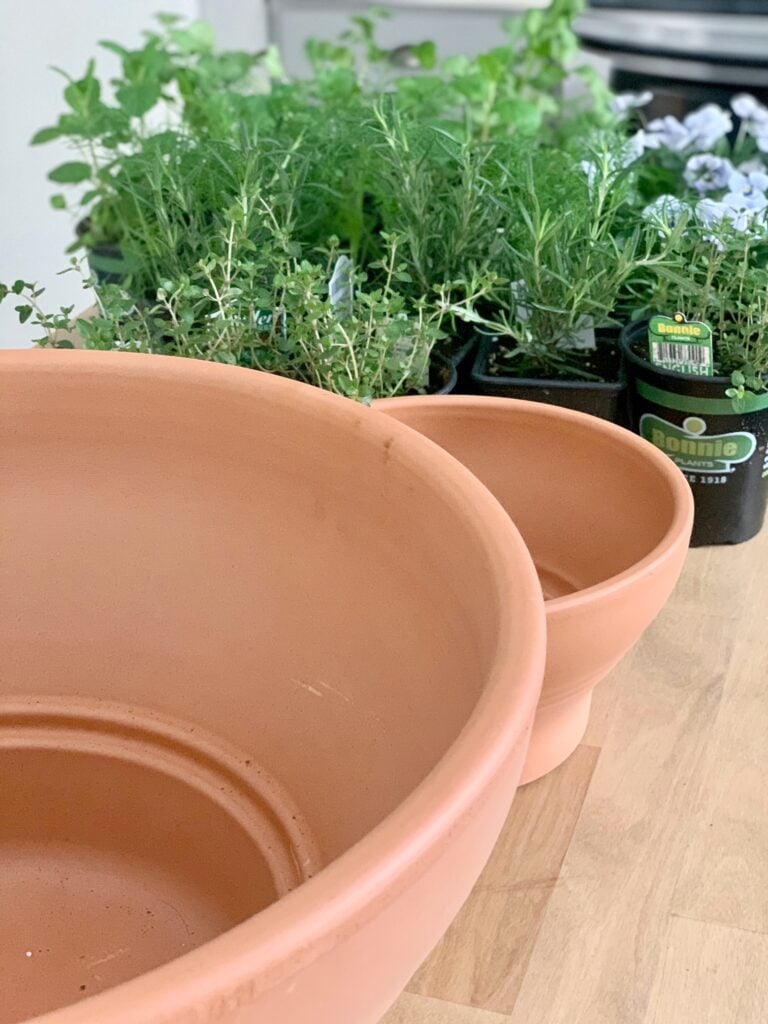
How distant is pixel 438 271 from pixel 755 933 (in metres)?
0.47

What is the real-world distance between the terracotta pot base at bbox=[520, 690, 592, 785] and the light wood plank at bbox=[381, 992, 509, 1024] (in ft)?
0.38

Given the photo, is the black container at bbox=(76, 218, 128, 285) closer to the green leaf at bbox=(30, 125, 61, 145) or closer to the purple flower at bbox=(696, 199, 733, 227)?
the green leaf at bbox=(30, 125, 61, 145)

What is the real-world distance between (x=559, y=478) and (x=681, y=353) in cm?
13

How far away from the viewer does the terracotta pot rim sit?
461 millimetres

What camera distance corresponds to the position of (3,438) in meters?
0.48

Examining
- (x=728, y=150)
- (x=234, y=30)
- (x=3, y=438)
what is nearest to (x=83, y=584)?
(x=3, y=438)

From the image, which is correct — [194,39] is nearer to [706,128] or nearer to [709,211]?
[706,128]

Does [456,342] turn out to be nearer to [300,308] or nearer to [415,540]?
[300,308]

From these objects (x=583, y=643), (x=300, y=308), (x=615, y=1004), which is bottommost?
(x=615, y=1004)

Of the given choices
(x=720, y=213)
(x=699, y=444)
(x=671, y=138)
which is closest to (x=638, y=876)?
(x=699, y=444)

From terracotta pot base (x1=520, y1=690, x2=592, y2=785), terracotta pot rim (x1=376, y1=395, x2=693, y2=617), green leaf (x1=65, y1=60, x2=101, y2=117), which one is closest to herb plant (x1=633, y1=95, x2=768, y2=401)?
terracotta pot rim (x1=376, y1=395, x2=693, y2=617)

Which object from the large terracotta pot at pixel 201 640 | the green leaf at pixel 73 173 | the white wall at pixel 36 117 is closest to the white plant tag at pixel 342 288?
the large terracotta pot at pixel 201 640

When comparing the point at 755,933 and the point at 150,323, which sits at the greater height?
the point at 150,323

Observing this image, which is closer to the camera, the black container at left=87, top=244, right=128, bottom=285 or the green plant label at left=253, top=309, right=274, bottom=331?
the green plant label at left=253, top=309, right=274, bottom=331
